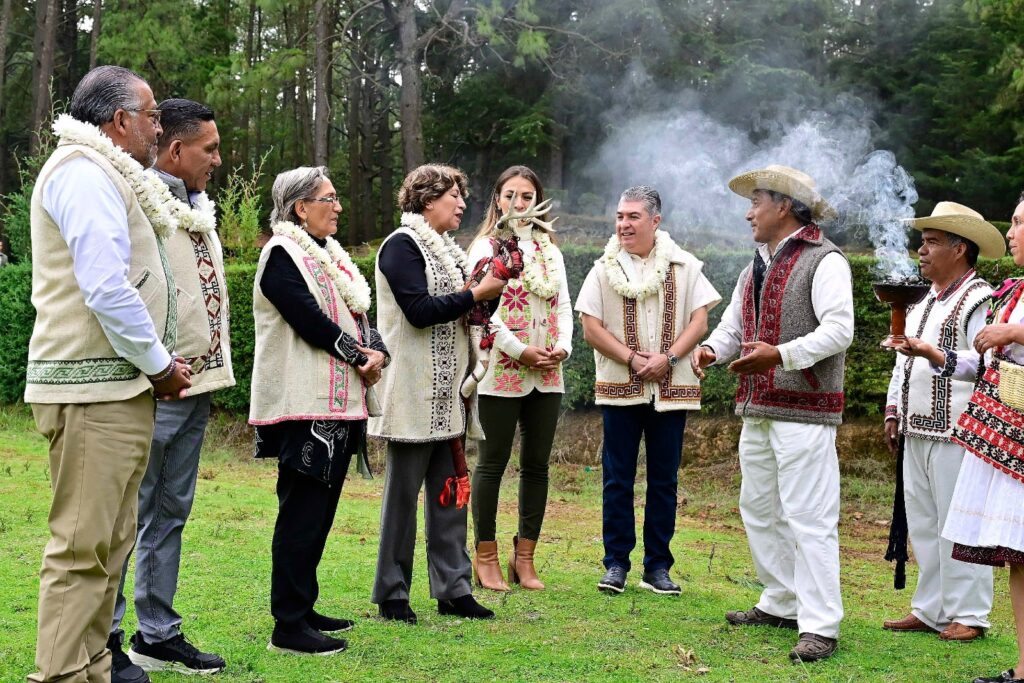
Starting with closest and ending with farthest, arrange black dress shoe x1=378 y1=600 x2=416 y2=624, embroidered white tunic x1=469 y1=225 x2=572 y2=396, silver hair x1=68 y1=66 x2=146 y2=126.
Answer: silver hair x1=68 y1=66 x2=146 y2=126
black dress shoe x1=378 y1=600 x2=416 y2=624
embroidered white tunic x1=469 y1=225 x2=572 y2=396

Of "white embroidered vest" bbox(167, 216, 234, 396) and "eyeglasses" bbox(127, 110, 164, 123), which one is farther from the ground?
"eyeglasses" bbox(127, 110, 164, 123)

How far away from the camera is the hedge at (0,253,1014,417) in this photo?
33.0 feet

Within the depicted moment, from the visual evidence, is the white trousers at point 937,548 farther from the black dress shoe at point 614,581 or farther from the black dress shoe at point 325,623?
the black dress shoe at point 325,623

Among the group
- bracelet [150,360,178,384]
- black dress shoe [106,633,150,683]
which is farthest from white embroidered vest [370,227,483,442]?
bracelet [150,360,178,384]

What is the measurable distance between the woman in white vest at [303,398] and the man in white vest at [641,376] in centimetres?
185

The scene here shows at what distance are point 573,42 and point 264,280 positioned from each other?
51.7 ft

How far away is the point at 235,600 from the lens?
18.0ft

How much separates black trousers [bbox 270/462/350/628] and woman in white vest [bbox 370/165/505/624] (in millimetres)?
529

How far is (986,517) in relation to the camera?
433cm

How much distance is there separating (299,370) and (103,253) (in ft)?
4.19

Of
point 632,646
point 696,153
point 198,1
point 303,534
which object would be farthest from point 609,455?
point 198,1

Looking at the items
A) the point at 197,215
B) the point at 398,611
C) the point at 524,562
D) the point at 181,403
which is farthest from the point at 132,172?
the point at 524,562

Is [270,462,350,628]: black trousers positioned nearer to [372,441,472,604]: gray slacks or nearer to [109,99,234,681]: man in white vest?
[109,99,234,681]: man in white vest

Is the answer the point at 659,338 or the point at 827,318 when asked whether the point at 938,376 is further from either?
the point at 659,338
